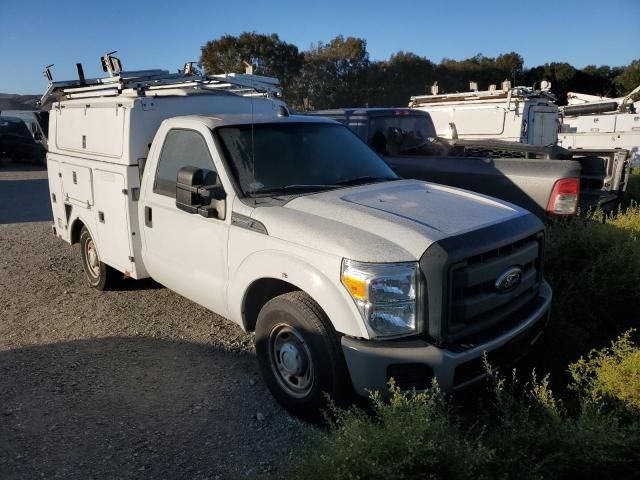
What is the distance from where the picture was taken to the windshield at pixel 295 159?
Result: 13.1 feet

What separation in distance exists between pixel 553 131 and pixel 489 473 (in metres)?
10.1

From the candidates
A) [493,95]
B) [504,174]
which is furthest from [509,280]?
[493,95]

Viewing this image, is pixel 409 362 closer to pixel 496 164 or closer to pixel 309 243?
pixel 309 243

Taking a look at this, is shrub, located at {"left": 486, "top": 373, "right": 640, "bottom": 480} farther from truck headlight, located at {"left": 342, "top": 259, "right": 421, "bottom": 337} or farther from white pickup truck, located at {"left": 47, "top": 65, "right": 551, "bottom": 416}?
truck headlight, located at {"left": 342, "top": 259, "right": 421, "bottom": 337}

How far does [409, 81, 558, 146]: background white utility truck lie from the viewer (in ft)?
33.0

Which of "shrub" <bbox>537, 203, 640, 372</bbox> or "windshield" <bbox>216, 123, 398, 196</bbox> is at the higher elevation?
"windshield" <bbox>216, 123, 398, 196</bbox>

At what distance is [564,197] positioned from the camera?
5.30 m

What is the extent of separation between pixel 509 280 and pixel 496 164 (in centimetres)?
283

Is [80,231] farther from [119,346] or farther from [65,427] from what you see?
[65,427]

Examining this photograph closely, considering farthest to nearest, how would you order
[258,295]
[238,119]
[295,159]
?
[238,119]
[295,159]
[258,295]

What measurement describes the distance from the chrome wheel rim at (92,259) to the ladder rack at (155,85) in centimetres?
169

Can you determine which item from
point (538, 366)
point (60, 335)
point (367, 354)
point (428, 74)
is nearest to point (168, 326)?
point (60, 335)

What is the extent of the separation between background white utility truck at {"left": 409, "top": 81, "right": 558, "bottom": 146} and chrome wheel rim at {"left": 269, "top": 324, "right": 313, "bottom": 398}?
23.6 feet

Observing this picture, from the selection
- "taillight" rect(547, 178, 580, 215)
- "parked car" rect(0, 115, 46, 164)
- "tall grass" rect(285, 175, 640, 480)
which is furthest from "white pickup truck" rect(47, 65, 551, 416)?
"parked car" rect(0, 115, 46, 164)
